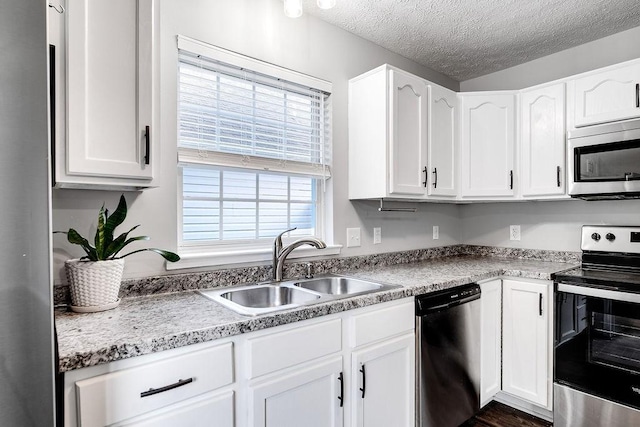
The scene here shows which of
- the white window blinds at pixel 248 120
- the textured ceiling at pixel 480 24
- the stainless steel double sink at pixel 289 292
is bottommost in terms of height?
the stainless steel double sink at pixel 289 292

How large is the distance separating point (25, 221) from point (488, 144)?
9.09ft

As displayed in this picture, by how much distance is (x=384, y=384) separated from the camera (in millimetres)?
1666

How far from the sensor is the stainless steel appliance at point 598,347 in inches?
72.1

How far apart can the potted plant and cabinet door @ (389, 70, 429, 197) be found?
4.89ft

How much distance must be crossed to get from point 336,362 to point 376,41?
7.14 ft

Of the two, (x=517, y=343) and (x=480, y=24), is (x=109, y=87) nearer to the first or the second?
(x=480, y=24)

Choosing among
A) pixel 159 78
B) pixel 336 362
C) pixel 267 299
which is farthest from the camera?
pixel 267 299

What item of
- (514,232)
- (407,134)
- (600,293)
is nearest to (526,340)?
(600,293)

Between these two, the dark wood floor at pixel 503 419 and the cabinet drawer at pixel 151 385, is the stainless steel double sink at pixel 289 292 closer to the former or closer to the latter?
the cabinet drawer at pixel 151 385

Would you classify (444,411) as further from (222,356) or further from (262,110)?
(262,110)

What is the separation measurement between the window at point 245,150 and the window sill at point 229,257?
0.10 m

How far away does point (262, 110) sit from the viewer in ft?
6.66

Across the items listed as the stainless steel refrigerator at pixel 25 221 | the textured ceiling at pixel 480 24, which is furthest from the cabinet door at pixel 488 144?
the stainless steel refrigerator at pixel 25 221

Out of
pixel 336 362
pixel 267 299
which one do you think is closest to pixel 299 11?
pixel 267 299
